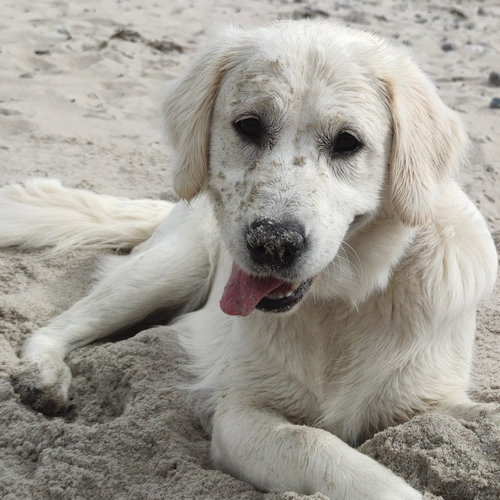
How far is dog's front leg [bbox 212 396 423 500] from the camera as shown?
230 centimetres

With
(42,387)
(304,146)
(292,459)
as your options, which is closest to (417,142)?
(304,146)

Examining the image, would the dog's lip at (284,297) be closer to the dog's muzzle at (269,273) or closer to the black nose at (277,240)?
the dog's muzzle at (269,273)

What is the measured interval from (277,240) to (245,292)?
32 cm

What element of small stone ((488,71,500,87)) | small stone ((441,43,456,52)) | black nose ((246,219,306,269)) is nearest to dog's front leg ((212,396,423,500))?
black nose ((246,219,306,269))


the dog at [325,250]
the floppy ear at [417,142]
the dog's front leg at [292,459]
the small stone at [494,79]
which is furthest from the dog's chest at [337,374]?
the small stone at [494,79]

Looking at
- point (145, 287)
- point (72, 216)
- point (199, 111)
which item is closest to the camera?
point (199, 111)

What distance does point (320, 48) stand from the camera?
100 inches

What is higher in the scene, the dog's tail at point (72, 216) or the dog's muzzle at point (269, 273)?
the dog's muzzle at point (269, 273)

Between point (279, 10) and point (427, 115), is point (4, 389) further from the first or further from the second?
point (279, 10)

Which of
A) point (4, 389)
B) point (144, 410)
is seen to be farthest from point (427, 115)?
point (4, 389)

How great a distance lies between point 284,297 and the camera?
8.14 ft

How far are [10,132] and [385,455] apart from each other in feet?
13.3

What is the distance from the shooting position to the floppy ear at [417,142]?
2568mm

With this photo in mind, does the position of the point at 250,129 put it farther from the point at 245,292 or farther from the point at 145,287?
the point at 145,287
